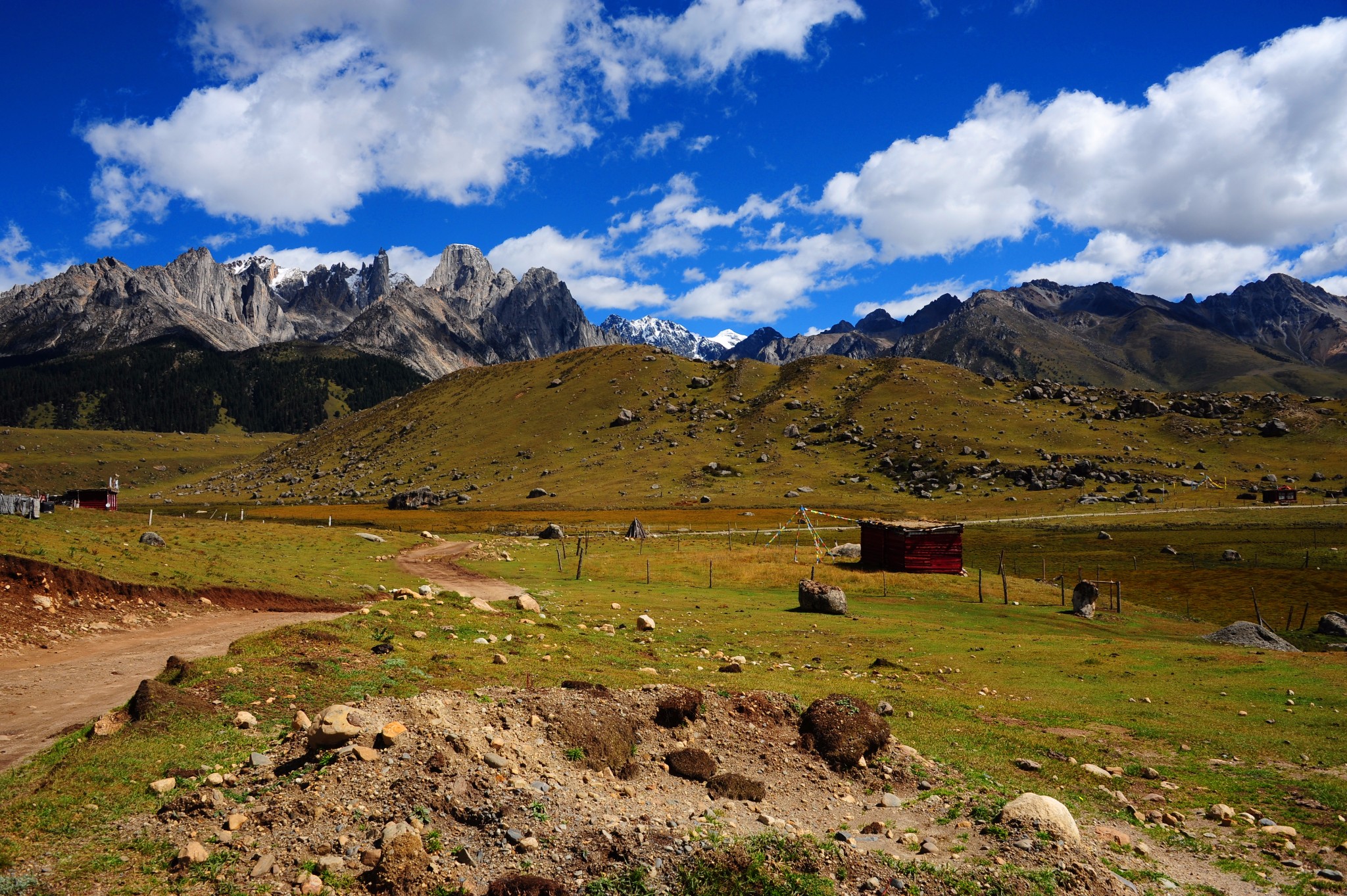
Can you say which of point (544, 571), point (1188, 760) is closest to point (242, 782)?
point (1188, 760)

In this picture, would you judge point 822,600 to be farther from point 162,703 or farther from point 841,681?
point 162,703

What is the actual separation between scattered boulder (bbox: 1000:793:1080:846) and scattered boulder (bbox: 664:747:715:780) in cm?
556

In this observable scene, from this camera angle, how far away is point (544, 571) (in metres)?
56.7

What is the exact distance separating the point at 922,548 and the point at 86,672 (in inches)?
2319

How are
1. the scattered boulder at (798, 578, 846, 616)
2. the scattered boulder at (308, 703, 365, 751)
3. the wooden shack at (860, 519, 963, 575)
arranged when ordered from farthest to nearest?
the wooden shack at (860, 519, 963, 575)
the scattered boulder at (798, 578, 846, 616)
the scattered boulder at (308, 703, 365, 751)

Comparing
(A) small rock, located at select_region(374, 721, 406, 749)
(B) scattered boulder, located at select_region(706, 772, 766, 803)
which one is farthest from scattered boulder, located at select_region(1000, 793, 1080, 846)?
(A) small rock, located at select_region(374, 721, 406, 749)

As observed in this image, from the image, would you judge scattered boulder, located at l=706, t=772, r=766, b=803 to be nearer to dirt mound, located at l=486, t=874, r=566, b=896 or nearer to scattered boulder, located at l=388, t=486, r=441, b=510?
dirt mound, located at l=486, t=874, r=566, b=896

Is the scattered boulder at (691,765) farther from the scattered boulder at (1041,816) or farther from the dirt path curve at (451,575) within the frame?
the dirt path curve at (451,575)

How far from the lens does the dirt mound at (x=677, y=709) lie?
632 inches

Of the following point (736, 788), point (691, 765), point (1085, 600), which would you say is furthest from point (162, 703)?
point (1085, 600)

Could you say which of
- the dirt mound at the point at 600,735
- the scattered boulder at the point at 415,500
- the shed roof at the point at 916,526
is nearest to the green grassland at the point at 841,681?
the dirt mound at the point at 600,735

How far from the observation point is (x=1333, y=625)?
1719 inches

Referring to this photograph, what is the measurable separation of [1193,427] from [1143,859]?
18051 cm

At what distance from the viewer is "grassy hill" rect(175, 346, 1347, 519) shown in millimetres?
133875
